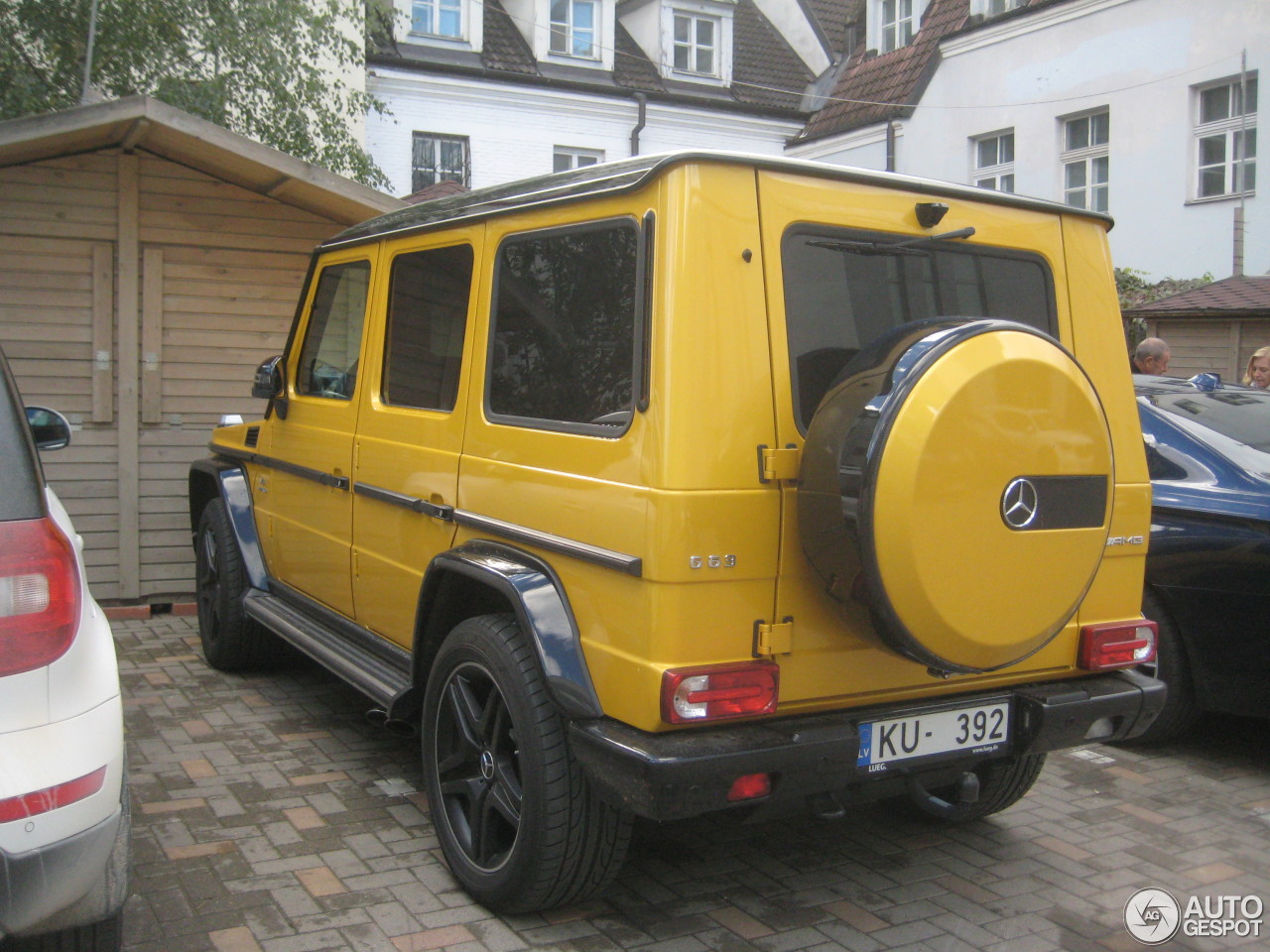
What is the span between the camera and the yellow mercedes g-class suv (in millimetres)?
2826

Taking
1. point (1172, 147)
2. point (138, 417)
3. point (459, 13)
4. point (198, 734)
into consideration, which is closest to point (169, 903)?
point (198, 734)

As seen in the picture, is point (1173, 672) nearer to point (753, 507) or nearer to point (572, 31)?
point (753, 507)

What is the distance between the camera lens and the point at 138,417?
7.00m

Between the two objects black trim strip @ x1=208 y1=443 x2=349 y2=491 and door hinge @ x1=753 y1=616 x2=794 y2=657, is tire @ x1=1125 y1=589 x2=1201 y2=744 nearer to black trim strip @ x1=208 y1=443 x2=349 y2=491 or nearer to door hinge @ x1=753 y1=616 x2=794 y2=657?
door hinge @ x1=753 y1=616 x2=794 y2=657

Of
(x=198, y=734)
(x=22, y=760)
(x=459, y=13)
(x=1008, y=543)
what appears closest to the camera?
(x=22, y=760)

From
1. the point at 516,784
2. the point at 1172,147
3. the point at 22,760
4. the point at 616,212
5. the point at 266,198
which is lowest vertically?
the point at 516,784

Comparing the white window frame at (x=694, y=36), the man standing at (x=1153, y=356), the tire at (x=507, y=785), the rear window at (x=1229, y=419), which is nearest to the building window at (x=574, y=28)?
the white window frame at (x=694, y=36)

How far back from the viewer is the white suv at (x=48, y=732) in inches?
91.0

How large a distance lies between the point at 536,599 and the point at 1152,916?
6.81 ft

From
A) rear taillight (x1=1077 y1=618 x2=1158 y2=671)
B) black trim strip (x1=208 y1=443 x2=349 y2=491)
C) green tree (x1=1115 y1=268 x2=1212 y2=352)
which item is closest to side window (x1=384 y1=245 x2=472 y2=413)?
black trim strip (x1=208 y1=443 x2=349 y2=491)

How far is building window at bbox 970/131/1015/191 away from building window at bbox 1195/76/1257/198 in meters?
2.94

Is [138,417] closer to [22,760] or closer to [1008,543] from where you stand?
[22,760]

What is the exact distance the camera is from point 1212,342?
9.98 m

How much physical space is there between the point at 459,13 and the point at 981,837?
1843 cm
